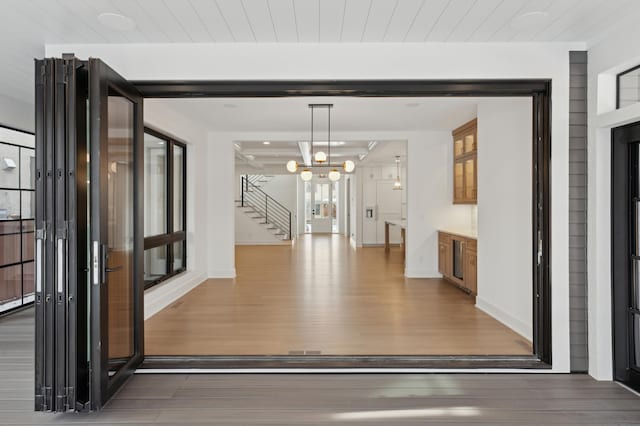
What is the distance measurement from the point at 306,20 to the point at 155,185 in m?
3.61

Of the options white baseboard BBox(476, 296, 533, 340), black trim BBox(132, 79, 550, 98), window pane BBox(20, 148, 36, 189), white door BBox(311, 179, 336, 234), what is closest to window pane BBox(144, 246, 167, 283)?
window pane BBox(20, 148, 36, 189)

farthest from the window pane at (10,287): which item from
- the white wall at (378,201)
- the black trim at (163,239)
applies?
the white wall at (378,201)

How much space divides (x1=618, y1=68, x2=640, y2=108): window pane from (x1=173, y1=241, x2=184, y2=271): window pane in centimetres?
562

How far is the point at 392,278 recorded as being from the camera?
297 inches

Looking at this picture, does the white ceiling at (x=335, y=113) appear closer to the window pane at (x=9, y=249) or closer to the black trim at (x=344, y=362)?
the window pane at (x=9, y=249)

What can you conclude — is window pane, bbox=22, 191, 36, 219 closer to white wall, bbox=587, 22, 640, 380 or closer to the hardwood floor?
the hardwood floor

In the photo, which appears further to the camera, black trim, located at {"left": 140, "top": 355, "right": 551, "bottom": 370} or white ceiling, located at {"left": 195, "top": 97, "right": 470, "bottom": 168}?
white ceiling, located at {"left": 195, "top": 97, "right": 470, "bottom": 168}

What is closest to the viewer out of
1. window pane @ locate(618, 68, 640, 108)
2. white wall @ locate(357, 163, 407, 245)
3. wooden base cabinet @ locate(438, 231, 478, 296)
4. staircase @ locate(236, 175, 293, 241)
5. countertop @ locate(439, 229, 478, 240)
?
window pane @ locate(618, 68, 640, 108)

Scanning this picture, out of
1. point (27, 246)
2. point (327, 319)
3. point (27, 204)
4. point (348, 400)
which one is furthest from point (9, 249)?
point (348, 400)

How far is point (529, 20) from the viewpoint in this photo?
9.61 ft

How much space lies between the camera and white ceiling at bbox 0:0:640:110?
2.73 metres

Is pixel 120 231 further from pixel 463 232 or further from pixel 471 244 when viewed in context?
pixel 463 232

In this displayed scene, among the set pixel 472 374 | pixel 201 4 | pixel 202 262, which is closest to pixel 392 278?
pixel 202 262

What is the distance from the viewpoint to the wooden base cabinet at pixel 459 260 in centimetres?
589
